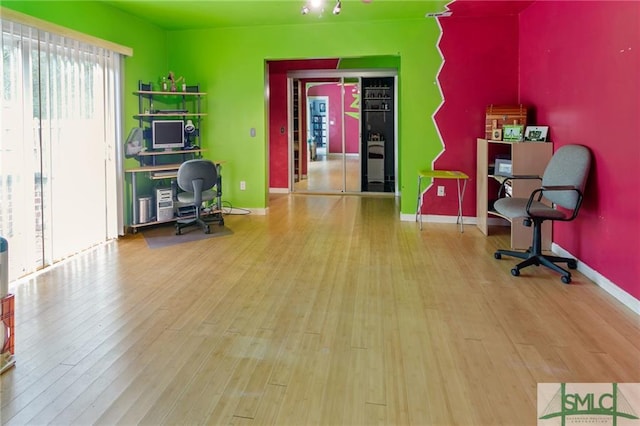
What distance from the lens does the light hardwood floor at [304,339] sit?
6.73 ft

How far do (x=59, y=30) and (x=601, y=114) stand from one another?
455cm

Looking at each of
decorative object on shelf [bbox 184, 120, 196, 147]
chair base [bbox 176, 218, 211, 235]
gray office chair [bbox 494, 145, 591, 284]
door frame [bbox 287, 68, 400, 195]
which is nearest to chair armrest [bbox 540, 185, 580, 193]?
gray office chair [bbox 494, 145, 591, 284]

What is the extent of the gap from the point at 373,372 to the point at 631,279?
2049 millimetres

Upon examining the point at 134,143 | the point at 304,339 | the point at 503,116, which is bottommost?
the point at 304,339

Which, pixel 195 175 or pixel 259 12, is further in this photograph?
pixel 259 12

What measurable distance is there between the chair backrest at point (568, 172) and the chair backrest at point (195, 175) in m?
3.47

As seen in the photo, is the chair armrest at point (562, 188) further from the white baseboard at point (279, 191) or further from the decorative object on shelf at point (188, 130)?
the white baseboard at point (279, 191)

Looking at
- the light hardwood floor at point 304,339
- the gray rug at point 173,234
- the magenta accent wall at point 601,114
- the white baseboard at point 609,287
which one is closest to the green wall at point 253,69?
the gray rug at point 173,234

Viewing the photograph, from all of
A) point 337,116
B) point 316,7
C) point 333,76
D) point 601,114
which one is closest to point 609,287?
point 601,114

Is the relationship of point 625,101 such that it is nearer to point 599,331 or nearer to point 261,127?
point 599,331

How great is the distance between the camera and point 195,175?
5.34 m

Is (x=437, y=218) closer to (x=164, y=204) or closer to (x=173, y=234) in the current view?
(x=173, y=234)

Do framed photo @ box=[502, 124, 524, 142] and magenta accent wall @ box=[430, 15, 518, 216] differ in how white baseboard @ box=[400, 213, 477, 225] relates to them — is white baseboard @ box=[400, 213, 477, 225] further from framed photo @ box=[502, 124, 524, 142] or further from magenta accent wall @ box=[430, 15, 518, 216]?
framed photo @ box=[502, 124, 524, 142]

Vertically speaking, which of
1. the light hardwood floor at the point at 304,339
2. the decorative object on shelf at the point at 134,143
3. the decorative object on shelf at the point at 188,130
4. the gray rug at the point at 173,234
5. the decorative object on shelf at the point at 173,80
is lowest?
the light hardwood floor at the point at 304,339
